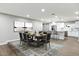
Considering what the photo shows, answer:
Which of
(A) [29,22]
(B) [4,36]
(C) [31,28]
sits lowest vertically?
(B) [4,36]

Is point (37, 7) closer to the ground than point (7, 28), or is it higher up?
higher up

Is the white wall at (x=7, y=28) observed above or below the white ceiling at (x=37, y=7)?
below

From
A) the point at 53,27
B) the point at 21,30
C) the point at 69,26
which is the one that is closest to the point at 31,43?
the point at 21,30

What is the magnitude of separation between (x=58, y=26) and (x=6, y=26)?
758cm

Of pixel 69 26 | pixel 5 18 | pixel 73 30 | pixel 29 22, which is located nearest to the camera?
pixel 5 18

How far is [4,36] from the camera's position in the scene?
5637 mm

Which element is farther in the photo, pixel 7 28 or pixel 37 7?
pixel 7 28

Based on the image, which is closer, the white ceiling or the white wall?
the white ceiling

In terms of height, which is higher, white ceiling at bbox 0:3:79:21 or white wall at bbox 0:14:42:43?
white ceiling at bbox 0:3:79:21

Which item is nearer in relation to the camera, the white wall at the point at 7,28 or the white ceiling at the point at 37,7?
the white ceiling at the point at 37,7

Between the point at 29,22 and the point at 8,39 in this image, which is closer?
the point at 8,39

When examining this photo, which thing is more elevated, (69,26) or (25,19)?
(25,19)

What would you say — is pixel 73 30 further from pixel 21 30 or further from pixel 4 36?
pixel 4 36

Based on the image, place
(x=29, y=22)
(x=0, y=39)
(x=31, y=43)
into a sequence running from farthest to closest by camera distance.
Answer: (x=29, y=22), (x=0, y=39), (x=31, y=43)
